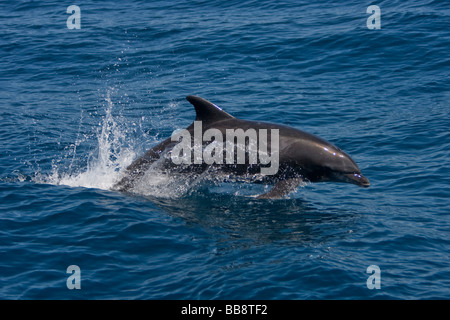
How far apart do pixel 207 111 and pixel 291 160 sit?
214 cm

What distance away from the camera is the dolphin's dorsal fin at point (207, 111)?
47.7 feet

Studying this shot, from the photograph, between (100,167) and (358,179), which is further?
(100,167)

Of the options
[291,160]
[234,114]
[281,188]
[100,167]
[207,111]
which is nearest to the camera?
[281,188]

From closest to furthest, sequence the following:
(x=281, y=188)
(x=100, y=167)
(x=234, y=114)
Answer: (x=281, y=188) < (x=100, y=167) < (x=234, y=114)

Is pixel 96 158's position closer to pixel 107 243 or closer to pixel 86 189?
pixel 86 189

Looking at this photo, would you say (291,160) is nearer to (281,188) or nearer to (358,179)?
(281,188)

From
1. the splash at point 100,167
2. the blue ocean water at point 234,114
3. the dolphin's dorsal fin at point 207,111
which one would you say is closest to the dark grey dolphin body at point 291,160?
the dolphin's dorsal fin at point 207,111

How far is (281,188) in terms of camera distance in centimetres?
1434

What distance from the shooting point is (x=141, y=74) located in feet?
84.7

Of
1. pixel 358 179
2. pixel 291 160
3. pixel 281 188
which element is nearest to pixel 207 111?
pixel 291 160

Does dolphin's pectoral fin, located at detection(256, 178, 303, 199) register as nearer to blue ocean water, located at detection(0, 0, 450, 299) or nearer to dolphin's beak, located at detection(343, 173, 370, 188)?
blue ocean water, located at detection(0, 0, 450, 299)

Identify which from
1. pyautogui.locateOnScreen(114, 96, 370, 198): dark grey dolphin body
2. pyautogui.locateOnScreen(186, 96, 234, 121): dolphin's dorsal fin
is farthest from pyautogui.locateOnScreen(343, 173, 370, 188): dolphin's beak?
pyautogui.locateOnScreen(186, 96, 234, 121): dolphin's dorsal fin
